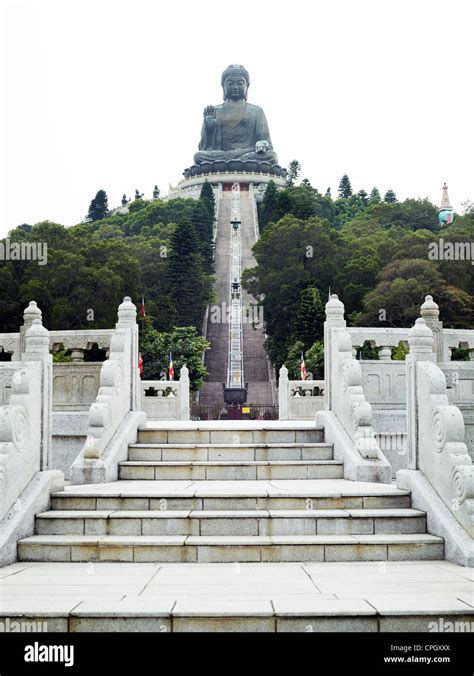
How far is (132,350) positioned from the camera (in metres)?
9.66

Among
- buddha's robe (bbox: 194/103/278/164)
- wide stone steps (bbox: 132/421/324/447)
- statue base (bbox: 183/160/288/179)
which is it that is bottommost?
wide stone steps (bbox: 132/421/324/447)

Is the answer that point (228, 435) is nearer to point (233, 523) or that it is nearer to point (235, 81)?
point (233, 523)

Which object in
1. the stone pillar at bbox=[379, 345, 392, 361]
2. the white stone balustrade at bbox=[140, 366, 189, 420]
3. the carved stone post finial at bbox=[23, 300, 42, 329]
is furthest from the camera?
the white stone balustrade at bbox=[140, 366, 189, 420]

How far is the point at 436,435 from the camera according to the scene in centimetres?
656

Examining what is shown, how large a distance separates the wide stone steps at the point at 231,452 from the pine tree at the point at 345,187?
9516 cm

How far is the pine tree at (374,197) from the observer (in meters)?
93.2

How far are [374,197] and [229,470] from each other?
302ft

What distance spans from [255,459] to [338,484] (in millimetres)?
1290

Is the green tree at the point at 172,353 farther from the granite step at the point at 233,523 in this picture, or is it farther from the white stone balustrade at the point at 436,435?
the granite step at the point at 233,523

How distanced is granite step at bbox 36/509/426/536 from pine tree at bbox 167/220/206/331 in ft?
132

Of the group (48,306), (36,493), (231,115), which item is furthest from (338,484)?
(231,115)

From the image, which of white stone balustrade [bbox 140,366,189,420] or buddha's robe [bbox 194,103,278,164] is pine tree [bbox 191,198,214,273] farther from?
white stone balustrade [bbox 140,366,189,420]

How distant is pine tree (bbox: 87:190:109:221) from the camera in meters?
89.4

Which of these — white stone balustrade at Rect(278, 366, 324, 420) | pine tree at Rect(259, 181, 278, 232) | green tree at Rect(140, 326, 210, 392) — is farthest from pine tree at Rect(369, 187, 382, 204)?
white stone balustrade at Rect(278, 366, 324, 420)
